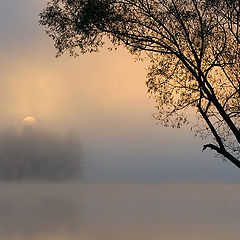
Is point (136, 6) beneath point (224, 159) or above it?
above

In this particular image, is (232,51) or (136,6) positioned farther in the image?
(232,51)

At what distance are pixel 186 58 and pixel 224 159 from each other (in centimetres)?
535

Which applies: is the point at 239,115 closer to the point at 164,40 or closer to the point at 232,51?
the point at 232,51

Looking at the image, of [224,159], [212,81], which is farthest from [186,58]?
[224,159]

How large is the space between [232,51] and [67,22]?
27.5 ft

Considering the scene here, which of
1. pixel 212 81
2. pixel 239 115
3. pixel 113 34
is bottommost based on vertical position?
pixel 239 115

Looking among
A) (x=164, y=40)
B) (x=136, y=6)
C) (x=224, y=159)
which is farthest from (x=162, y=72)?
(x=224, y=159)

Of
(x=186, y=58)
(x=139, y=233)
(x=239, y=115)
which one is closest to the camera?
(x=186, y=58)

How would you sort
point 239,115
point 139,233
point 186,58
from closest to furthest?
point 186,58 < point 239,115 < point 139,233

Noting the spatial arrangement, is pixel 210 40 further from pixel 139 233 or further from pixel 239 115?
pixel 139 233

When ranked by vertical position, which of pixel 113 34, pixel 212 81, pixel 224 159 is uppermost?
pixel 113 34

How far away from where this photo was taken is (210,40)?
89.1 feet

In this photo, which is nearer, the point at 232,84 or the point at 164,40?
the point at 164,40

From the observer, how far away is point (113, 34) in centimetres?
2667
